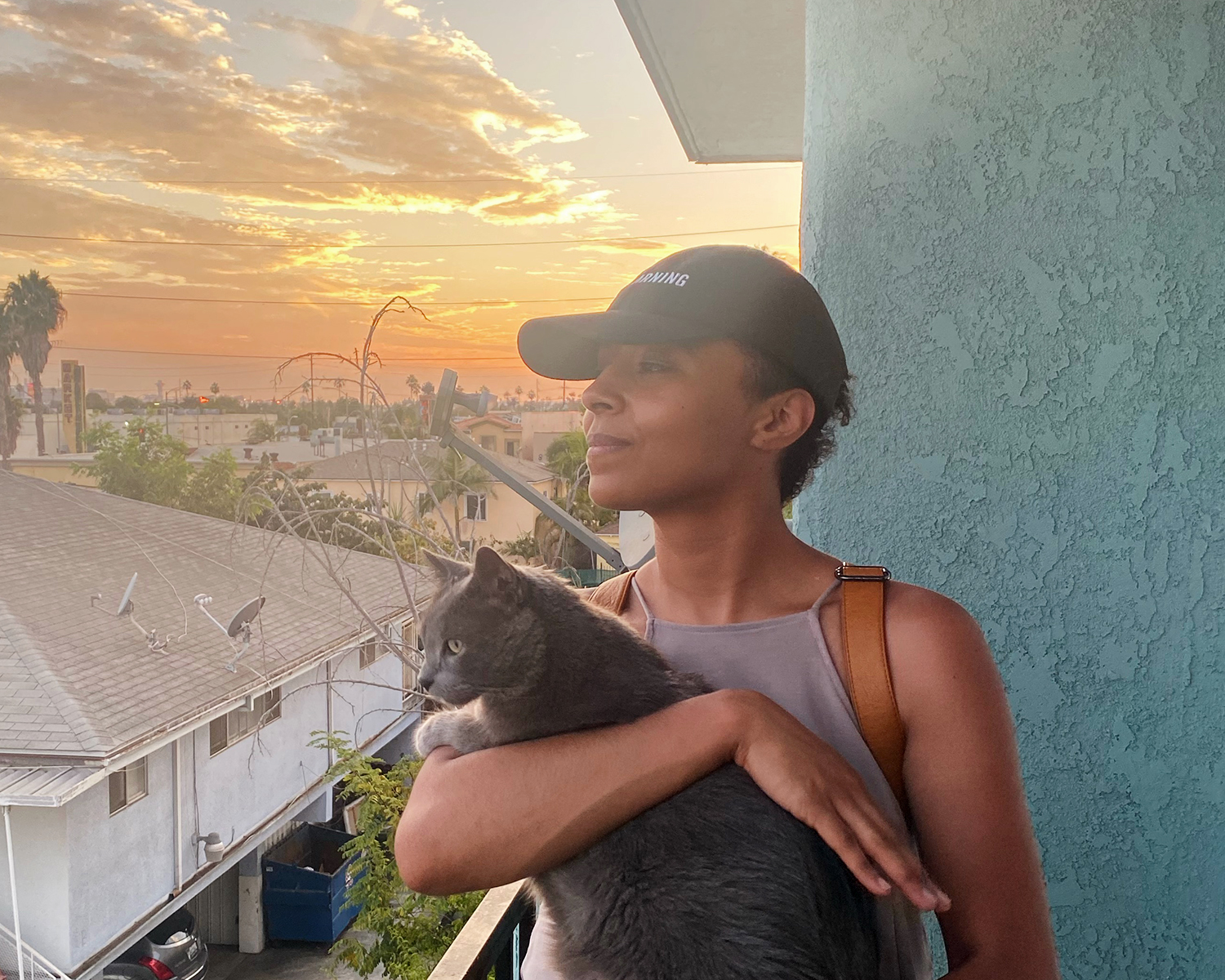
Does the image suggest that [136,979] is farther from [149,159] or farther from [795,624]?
[795,624]

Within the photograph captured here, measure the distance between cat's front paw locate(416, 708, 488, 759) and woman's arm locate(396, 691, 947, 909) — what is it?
0.46 ft

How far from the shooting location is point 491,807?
680 millimetres

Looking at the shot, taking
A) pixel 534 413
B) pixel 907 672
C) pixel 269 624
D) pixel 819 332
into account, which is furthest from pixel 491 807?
pixel 269 624

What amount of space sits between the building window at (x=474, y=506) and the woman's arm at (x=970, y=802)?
85.4 inches

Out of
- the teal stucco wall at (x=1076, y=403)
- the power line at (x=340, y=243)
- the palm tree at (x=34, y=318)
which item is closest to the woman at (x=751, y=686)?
the teal stucco wall at (x=1076, y=403)

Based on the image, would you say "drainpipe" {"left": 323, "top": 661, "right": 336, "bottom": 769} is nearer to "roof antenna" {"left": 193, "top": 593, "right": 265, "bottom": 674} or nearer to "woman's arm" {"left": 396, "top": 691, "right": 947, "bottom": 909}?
"roof antenna" {"left": 193, "top": 593, "right": 265, "bottom": 674}

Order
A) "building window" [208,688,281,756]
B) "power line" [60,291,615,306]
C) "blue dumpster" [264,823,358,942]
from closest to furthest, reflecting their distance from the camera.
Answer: "power line" [60,291,615,306]
"building window" [208,688,281,756]
"blue dumpster" [264,823,358,942]

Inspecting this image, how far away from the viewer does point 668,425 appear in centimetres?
76

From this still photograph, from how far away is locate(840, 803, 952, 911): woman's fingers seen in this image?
1.97 feet

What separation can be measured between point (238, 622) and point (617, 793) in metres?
2.18

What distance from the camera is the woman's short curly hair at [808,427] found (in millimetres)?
785

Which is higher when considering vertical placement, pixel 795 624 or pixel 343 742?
pixel 795 624

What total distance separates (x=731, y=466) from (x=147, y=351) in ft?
9.12

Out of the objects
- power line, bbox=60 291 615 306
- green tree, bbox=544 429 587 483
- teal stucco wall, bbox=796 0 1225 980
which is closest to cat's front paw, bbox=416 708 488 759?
teal stucco wall, bbox=796 0 1225 980
